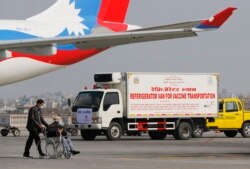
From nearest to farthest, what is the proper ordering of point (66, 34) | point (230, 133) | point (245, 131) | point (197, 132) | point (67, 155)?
point (67, 155)
point (66, 34)
point (197, 132)
point (245, 131)
point (230, 133)

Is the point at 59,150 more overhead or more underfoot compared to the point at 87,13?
more underfoot

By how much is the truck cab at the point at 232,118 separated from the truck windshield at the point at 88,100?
7.08m

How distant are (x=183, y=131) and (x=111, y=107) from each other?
390cm

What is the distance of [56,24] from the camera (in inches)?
1438

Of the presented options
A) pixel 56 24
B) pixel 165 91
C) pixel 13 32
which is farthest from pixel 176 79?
pixel 13 32

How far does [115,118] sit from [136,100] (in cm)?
131

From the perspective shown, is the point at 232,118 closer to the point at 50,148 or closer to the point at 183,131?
the point at 183,131

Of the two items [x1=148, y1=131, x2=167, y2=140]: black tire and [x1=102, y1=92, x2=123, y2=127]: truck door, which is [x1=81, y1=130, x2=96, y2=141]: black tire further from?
[x1=148, y1=131, x2=167, y2=140]: black tire

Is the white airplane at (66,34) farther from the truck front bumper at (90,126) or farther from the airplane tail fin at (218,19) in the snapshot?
the truck front bumper at (90,126)

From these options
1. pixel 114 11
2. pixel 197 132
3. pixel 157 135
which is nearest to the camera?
pixel 114 11

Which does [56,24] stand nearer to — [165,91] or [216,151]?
[165,91]

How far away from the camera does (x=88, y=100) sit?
129 feet

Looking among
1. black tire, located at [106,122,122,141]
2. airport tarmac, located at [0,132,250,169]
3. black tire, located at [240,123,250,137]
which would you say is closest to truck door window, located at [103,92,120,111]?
black tire, located at [106,122,122,141]

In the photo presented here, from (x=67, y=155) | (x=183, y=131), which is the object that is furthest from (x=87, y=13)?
(x=67, y=155)
